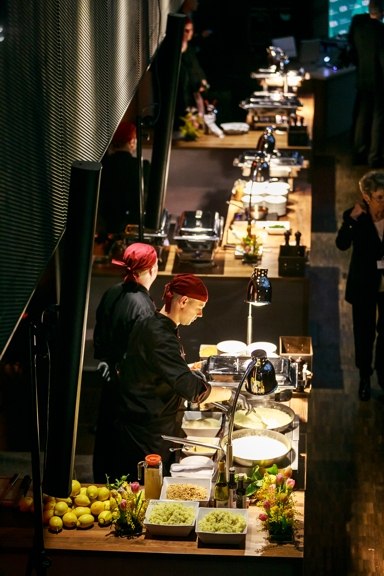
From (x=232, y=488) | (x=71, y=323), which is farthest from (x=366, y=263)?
(x=71, y=323)

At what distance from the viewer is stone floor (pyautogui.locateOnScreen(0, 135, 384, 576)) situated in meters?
4.05

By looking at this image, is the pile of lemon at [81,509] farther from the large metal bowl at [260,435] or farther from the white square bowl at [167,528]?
the large metal bowl at [260,435]

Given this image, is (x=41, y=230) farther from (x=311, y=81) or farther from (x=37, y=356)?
(x=311, y=81)

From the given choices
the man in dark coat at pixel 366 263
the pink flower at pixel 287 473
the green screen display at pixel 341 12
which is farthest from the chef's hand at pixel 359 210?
the green screen display at pixel 341 12

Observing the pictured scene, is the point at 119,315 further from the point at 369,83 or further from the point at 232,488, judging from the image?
the point at 369,83

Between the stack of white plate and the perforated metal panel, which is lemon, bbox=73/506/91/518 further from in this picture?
the stack of white plate

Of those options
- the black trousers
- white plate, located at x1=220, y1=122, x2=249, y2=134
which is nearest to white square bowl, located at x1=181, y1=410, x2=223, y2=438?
the black trousers

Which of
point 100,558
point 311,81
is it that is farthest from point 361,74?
point 100,558

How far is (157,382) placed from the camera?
11.8 ft

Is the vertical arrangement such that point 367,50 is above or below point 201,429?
above

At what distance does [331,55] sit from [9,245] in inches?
394

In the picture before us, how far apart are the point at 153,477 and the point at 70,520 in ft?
1.12

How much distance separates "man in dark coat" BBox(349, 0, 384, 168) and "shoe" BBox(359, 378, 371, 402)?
453cm

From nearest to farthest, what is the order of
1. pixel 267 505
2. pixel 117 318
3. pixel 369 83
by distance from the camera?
pixel 267 505 < pixel 117 318 < pixel 369 83
